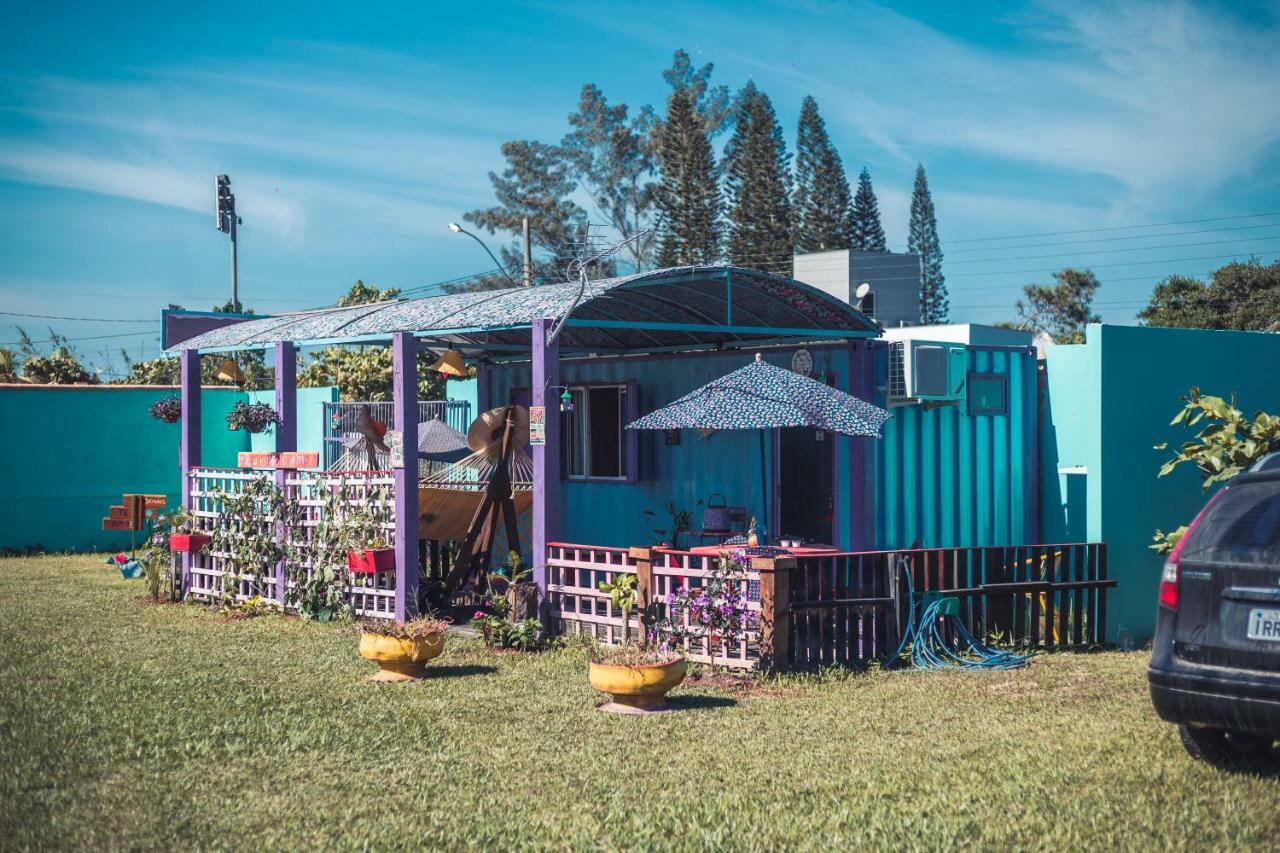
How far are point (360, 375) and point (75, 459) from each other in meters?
6.35

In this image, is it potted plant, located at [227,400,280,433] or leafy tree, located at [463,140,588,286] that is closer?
potted plant, located at [227,400,280,433]

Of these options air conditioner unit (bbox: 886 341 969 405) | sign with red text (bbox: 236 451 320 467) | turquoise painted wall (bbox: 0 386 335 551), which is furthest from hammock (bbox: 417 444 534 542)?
turquoise painted wall (bbox: 0 386 335 551)

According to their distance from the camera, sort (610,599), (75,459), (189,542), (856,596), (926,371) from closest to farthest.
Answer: (856,596) < (610,599) < (926,371) < (189,542) < (75,459)

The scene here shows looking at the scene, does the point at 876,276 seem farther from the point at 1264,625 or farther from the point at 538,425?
the point at 1264,625

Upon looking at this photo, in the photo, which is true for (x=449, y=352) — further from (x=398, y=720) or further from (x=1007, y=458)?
(x=398, y=720)

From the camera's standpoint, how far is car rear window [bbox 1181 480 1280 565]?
219 inches

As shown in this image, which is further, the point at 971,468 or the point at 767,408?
the point at 971,468

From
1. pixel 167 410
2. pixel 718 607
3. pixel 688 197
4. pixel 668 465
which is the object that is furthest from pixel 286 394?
pixel 688 197

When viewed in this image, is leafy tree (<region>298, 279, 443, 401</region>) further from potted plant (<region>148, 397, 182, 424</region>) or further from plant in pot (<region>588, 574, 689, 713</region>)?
plant in pot (<region>588, 574, 689, 713</region>)

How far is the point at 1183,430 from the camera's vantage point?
11.4 metres

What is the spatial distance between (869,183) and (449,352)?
3423 cm

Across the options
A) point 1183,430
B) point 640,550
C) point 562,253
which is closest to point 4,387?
point 640,550

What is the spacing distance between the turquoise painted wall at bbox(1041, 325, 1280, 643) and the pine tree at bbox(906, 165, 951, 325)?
36313 mm

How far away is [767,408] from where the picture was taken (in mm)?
9828
